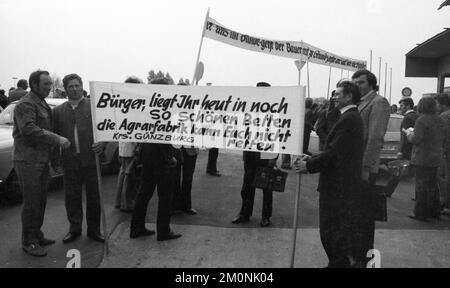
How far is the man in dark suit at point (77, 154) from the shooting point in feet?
16.1

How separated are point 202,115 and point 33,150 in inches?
78.0

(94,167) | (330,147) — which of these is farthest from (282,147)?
(94,167)

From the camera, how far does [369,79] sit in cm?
448

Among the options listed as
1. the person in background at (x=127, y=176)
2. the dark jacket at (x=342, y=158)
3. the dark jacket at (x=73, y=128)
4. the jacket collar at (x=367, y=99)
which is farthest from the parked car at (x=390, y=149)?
the dark jacket at (x=73, y=128)

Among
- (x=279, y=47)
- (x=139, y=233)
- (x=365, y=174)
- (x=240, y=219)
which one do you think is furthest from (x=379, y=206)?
(x=279, y=47)

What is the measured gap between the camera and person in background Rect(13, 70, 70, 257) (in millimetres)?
4430

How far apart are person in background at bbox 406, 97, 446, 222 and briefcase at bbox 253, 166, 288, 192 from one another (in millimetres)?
2496

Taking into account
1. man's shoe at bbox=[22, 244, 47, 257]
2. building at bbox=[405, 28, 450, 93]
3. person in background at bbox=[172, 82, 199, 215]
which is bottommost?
man's shoe at bbox=[22, 244, 47, 257]

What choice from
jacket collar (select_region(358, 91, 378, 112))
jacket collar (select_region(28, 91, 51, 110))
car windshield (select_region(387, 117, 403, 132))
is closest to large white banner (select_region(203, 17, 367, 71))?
car windshield (select_region(387, 117, 403, 132))

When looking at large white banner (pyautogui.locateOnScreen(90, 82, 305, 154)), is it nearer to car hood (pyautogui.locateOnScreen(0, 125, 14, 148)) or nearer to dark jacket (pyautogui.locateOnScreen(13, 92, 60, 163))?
dark jacket (pyautogui.locateOnScreen(13, 92, 60, 163))

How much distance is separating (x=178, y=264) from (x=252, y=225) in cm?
162

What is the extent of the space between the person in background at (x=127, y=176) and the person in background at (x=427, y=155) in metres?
4.18

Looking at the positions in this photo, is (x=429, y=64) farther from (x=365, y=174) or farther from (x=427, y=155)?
(x=365, y=174)

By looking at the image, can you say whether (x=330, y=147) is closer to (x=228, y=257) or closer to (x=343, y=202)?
(x=343, y=202)
